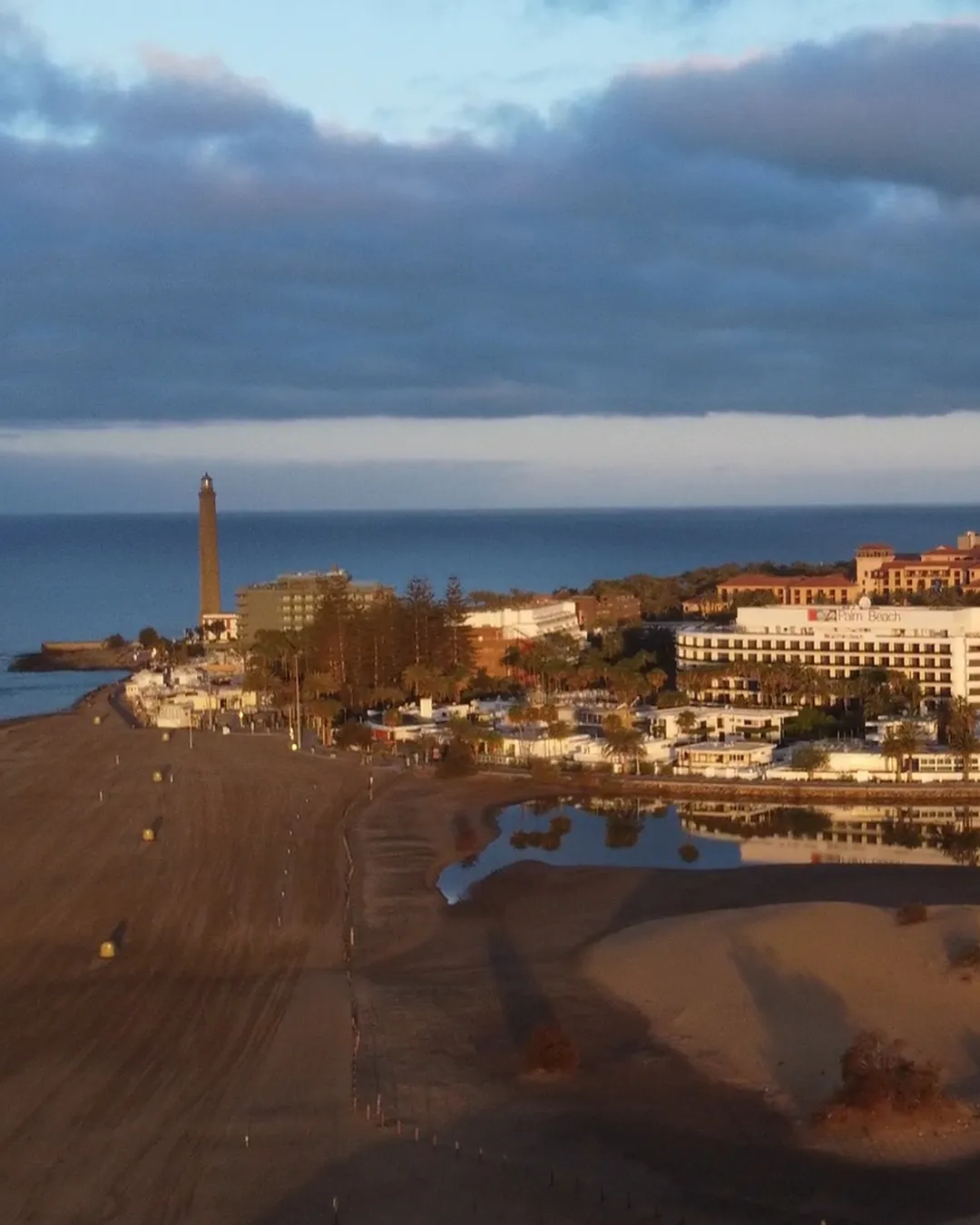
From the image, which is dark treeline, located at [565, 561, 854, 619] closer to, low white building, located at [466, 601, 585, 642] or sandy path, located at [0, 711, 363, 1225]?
low white building, located at [466, 601, 585, 642]

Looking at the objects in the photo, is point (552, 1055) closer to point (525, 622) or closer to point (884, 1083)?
point (884, 1083)

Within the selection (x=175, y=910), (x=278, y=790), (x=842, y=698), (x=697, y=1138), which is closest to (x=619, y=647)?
(x=842, y=698)

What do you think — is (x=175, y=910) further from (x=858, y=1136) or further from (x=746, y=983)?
(x=858, y=1136)

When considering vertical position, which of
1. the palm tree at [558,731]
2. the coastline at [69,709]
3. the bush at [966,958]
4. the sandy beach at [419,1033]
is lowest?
the sandy beach at [419,1033]

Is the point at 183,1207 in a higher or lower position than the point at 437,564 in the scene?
lower

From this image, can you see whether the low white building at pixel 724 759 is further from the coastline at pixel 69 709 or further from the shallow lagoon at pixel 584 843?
the coastline at pixel 69 709

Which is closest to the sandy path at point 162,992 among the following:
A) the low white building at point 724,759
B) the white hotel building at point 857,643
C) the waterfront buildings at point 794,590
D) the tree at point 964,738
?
the low white building at point 724,759

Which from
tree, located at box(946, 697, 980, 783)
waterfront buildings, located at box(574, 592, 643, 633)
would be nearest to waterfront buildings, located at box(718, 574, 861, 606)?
waterfront buildings, located at box(574, 592, 643, 633)
